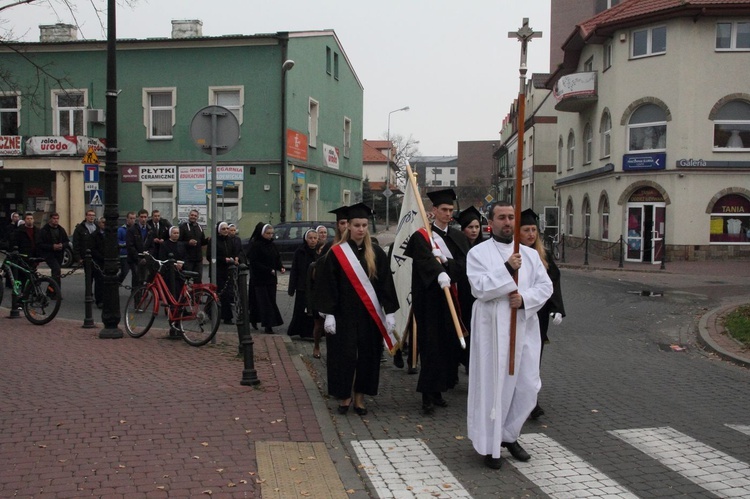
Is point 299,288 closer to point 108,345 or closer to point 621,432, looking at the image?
point 108,345

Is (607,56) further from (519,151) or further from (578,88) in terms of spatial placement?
(519,151)

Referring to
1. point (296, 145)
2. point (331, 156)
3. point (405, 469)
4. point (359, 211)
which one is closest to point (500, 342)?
point (405, 469)

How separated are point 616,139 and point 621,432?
936 inches

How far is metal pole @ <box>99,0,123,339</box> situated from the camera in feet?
32.5

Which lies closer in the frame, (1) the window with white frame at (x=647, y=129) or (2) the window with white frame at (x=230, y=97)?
(1) the window with white frame at (x=647, y=129)

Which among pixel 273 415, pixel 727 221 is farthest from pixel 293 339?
pixel 727 221

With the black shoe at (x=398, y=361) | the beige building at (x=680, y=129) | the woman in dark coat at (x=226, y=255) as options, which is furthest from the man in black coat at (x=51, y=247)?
the beige building at (x=680, y=129)

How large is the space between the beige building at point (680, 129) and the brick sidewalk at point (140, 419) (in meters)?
20.0

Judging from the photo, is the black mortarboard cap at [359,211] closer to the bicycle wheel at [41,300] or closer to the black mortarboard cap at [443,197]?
the black mortarboard cap at [443,197]

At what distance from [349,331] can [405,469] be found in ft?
5.42

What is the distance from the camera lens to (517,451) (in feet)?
17.3

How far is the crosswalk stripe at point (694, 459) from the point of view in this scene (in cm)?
480

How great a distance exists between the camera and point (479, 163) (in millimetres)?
120500

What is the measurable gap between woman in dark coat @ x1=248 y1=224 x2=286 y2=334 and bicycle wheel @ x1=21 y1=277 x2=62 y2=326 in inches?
118
